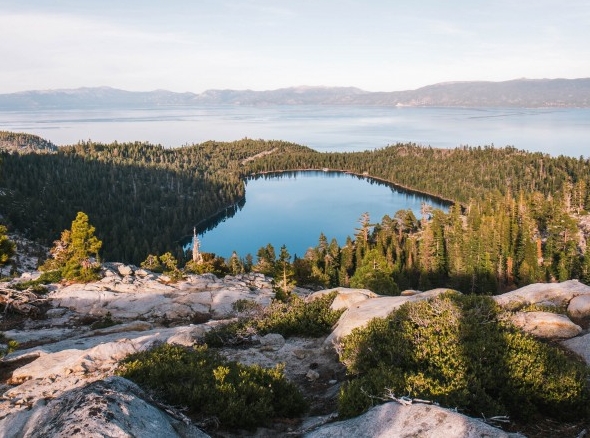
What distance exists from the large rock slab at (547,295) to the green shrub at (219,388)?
12783 millimetres

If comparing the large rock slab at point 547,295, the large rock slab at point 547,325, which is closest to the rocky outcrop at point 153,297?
the large rock slab at point 547,295

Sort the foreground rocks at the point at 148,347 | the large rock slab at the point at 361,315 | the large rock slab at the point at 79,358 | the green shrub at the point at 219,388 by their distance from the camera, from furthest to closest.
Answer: the large rock slab at the point at 361,315 < the large rock slab at the point at 79,358 < the green shrub at the point at 219,388 < the foreground rocks at the point at 148,347

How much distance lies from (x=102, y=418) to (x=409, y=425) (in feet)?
19.8

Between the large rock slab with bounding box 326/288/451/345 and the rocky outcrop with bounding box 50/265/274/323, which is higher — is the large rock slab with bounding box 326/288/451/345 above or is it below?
above

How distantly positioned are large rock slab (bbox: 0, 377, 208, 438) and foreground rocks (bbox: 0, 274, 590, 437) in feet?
0.07

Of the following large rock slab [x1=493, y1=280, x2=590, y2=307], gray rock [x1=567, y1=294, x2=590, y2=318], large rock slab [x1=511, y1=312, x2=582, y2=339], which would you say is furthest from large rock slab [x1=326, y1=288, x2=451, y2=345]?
gray rock [x1=567, y1=294, x2=590, y2=318]

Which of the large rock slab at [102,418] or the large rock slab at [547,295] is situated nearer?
the large rock slab at [102,418]

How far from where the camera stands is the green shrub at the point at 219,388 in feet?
36.7

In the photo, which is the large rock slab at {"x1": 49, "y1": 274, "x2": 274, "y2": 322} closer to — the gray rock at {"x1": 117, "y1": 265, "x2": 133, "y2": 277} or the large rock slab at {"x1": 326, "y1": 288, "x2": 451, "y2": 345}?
the gray rock at {"x1": 117, "y1": 265, "x2": 133, "y2": 277}

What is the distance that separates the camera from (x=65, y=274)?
133ft

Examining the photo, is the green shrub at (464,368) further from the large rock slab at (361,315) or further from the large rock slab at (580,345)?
the large rock slab at (361,315)

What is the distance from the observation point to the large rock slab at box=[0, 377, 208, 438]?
778 centimetres

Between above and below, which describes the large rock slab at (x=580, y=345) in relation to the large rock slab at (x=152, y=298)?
above

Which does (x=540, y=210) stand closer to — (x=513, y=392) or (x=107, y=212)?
(x=513, y=392)
